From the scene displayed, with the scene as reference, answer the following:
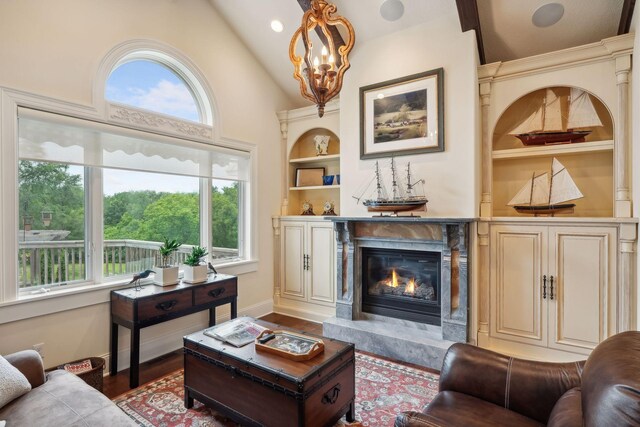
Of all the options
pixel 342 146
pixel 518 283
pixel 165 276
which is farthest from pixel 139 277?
pixel 518 283

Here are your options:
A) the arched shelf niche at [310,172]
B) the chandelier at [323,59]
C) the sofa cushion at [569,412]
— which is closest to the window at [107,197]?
the arched shelf niche at [310,172]

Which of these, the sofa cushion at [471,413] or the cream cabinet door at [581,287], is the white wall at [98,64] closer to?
the sofa cushion at [471,413]

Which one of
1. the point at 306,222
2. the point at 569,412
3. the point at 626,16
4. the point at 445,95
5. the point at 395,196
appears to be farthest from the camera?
the point at 306,222

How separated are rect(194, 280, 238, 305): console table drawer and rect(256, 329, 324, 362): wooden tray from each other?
3.71 ft

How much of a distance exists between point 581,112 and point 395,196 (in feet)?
5.97

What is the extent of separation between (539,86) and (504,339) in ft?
7.88

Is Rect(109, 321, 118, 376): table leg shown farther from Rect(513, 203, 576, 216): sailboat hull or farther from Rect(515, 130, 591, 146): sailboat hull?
Rect(515, 130, 591, 146): sailboat hull

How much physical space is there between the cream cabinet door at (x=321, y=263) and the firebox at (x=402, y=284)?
1.86 feet

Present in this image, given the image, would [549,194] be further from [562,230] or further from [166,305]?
[166,305]

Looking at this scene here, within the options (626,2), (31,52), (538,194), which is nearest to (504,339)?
(538,194)

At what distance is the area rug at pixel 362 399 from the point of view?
226 cm

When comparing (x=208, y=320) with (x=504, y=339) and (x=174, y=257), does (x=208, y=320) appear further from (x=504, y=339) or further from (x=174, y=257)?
(x=504, y=339)

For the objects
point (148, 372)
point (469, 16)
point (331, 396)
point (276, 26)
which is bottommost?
point (148, 372)

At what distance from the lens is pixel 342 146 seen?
389 centimetres
